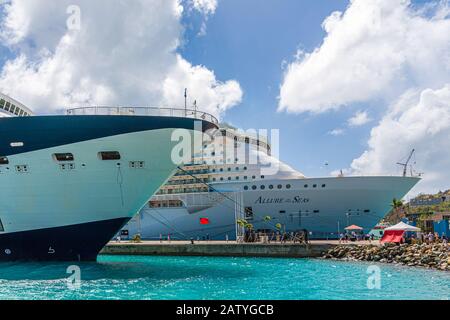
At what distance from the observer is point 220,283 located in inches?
651

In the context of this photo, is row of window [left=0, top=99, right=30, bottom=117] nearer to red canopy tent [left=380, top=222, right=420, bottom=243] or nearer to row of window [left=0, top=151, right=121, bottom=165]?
row of window [left=0, top=151, right=121, bottom=165]


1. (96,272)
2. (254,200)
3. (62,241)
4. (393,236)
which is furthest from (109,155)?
(393,236)

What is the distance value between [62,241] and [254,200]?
1694 centimetres

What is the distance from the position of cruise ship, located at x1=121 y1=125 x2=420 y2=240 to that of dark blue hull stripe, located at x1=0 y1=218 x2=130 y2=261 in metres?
13.4

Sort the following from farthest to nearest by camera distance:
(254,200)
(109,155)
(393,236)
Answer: (254,200)
(393,236)
(109,155)

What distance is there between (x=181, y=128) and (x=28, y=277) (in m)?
9.08

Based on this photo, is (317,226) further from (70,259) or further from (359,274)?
(70,259)

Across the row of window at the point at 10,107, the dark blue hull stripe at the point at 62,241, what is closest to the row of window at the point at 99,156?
the dark blue hull stripe at the point at 62,241

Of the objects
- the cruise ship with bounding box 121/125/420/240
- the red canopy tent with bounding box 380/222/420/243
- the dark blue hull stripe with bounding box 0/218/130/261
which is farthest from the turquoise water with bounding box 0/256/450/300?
the cruise ship with bounding box 121/125/420/240

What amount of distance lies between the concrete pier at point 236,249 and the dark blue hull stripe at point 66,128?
13.2m

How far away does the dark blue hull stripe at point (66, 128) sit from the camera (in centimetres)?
1983

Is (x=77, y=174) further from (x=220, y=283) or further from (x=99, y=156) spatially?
(x=220, y=283)
